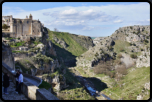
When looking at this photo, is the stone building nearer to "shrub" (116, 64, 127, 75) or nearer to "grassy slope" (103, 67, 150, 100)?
"grassy slope" (103, 67, 150, 100)

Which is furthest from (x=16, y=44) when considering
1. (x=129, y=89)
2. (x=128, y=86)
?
(x=128, y=86)

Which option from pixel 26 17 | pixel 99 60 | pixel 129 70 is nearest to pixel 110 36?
pixel 99 60

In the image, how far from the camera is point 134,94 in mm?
36938

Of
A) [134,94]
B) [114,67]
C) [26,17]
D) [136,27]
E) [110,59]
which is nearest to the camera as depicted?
[134,94]

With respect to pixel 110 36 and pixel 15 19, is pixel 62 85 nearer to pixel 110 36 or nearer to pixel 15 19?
pixel 15 19

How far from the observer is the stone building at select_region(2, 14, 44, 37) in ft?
136

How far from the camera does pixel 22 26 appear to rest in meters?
43.0

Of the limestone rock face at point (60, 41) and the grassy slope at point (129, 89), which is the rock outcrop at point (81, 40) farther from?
the grassy slope at point (129, 89)

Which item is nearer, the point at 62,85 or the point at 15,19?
the point at 62,85

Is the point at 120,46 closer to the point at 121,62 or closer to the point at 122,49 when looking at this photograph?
the point at 122,49

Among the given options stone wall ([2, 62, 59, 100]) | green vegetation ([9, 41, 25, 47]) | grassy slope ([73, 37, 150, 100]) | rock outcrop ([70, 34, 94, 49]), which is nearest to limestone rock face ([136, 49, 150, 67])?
grassy slope ([73, 37, 150, 100])

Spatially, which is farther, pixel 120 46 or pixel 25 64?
pixel 120 46

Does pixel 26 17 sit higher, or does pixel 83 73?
pixel 26 17

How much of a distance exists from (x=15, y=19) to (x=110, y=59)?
3747cm
